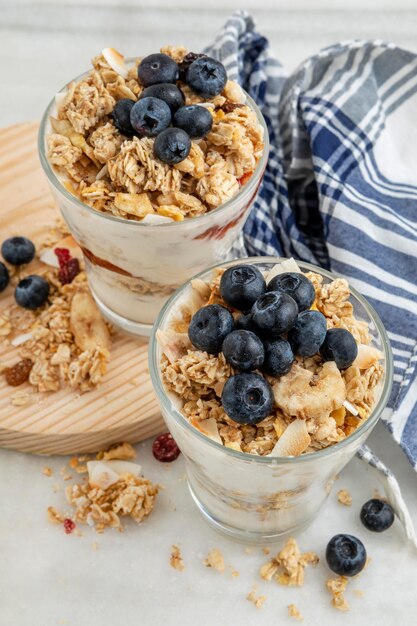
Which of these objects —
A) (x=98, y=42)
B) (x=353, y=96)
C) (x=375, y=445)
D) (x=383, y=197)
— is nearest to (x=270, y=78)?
(x=353, y=96)

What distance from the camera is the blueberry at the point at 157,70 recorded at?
210cm

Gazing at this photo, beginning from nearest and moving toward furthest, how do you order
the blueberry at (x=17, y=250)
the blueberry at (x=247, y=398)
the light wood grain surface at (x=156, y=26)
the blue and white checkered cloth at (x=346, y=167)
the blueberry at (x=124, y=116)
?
the blueberry at (x=247, y=398) < the blueberry at (x=124, y=116) < the blue and white checkered cloth at (x=346, y=167) < the blueberry at (x=17, y=250) < the light wood grain surface at (x=156, y=26)

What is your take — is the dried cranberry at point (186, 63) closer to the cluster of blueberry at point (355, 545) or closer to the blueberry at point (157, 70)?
the blueberry at point (157, 70)

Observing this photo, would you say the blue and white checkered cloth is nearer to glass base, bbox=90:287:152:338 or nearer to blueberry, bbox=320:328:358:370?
glass base, bbox=90:287:152:338

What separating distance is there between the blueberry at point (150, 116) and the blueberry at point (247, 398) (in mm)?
629

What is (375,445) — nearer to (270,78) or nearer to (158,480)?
(158,480)

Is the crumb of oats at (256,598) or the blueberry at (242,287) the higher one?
the blueberry at (242,287)

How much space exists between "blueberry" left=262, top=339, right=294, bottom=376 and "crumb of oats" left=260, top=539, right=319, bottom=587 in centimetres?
59

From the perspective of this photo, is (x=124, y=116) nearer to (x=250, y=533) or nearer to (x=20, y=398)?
(x=20, y=398)

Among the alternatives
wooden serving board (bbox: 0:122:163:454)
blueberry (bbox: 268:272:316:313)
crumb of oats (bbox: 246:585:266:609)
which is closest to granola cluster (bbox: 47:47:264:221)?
blueberry (bbox: 268:272:316:313)

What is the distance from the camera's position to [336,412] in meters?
1.79

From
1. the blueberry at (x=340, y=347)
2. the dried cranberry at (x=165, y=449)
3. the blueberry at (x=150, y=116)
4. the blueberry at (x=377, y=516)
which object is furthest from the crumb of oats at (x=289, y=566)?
the blueberry at (x=150, y=116)

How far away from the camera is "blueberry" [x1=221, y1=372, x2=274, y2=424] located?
1.71 metres

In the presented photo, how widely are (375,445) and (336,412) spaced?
63cm
